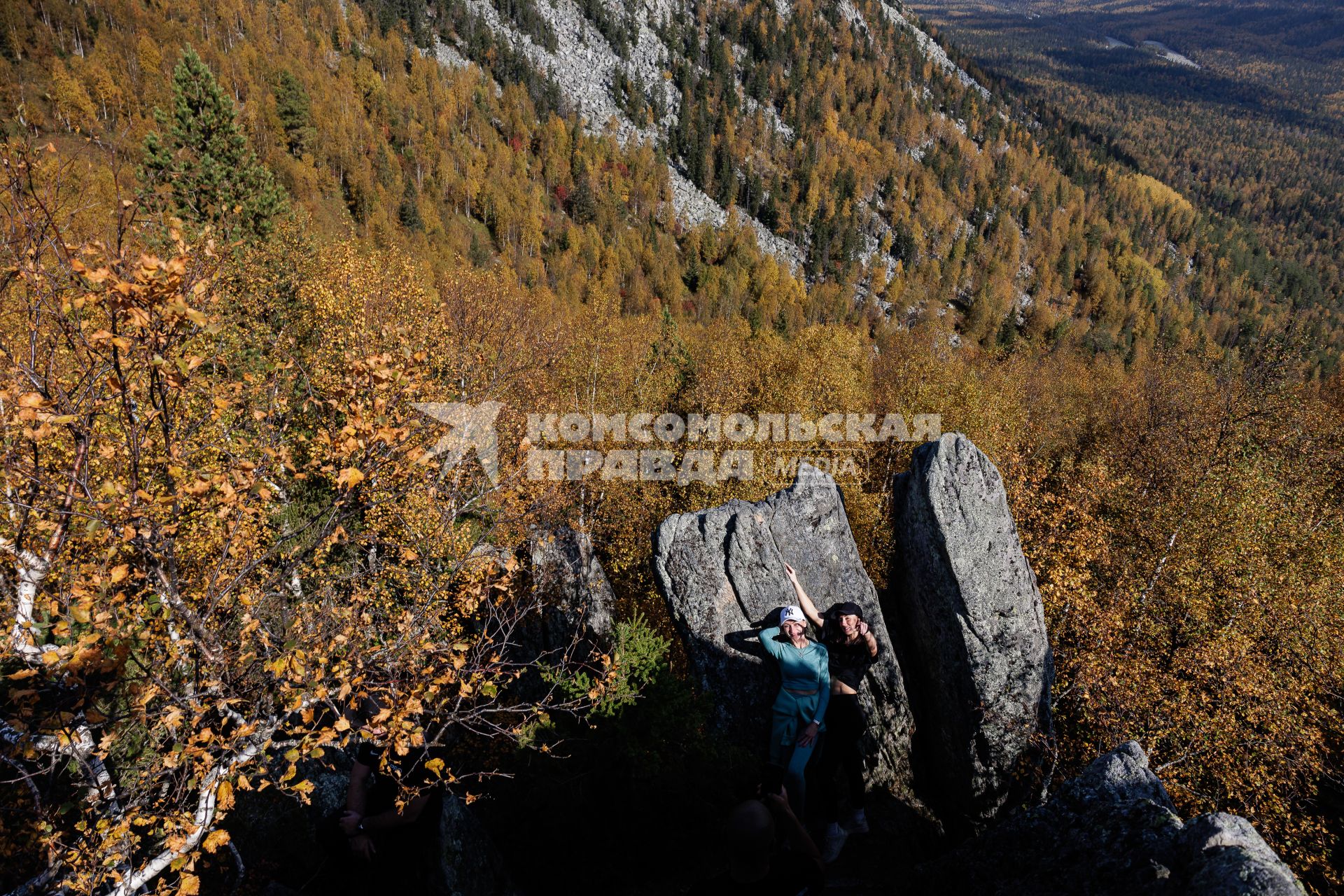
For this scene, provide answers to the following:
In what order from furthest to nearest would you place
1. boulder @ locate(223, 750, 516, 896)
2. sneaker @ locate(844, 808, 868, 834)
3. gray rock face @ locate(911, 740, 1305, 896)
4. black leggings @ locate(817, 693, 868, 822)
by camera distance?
sneaker @ locate(844, 808, 868, 834) < boulder @ locate(223, 750, 516, 896) < black leggings @ locate(817, 693, 868, 822) < gray rock face @ locate(911, 740, 1305, 896)

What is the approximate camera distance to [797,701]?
8586 mm

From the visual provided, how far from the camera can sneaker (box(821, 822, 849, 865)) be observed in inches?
383

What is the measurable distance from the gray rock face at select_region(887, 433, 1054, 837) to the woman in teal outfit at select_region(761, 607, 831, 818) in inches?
306

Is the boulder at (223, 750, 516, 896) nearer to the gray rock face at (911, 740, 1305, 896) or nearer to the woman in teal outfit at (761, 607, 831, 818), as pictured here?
the woman in teal outfit at (761, 607, 831, 818)

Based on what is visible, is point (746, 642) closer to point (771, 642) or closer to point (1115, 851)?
point (771, 642)

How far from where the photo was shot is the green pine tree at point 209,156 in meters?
31.2

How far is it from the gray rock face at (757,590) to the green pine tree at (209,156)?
30.1m

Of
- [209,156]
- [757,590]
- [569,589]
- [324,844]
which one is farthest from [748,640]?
[209,156]

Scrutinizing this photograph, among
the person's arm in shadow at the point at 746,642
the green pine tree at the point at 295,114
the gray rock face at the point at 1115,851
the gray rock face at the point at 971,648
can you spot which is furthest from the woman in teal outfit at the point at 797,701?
the green pine tree at the point at 295,114

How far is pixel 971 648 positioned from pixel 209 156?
136ft

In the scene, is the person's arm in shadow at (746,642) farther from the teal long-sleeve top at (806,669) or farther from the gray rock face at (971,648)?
the gray rock face at (971,648)

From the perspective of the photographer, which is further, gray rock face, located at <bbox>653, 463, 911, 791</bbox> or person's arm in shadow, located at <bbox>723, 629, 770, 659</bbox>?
gray rock face, located at <bbox>653, 463, 911, 791</bbox>

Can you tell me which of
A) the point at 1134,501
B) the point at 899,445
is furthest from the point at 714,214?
the point at 1134,501

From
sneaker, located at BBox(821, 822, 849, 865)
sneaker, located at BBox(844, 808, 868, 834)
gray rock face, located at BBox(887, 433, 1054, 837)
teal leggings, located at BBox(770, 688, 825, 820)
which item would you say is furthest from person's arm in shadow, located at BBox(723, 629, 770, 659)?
gray rock face, located at BBox(887, 433, 1054, 837)
